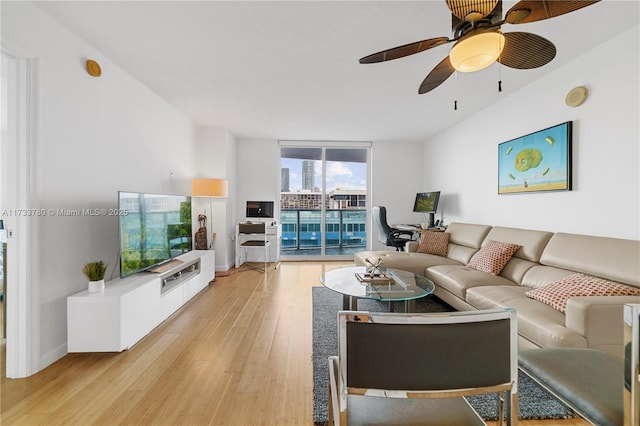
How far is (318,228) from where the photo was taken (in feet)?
20.2

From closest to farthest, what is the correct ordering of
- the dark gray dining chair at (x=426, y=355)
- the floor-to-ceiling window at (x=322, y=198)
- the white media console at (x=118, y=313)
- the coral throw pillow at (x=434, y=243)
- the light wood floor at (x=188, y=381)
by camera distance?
the dark gray dining chair at (x=426, y=355)
the light wood floor at (x=188, y=381)
the white media console at (x=118, y=313)
the coral throw pillow at (x=434, y=243)
the floor-to-ceiling window at (x=322, y=198)

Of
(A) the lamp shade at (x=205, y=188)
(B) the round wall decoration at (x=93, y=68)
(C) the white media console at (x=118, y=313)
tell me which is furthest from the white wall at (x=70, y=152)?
(A) the lamp shade at (x=205, y=188)

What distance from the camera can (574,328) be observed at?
5.63 feet

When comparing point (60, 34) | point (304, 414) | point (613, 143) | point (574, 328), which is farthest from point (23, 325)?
point (613, 143)

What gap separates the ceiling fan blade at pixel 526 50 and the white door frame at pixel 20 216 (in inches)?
119

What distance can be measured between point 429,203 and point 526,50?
355 centimetres

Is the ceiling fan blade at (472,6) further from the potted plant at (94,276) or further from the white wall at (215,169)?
the white wall at (215,169)

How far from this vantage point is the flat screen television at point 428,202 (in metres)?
4.89

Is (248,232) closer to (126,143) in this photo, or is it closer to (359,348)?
(126,143)

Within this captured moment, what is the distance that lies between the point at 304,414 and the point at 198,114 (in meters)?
4.06

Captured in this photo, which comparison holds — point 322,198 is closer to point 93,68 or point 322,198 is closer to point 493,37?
point 93,68

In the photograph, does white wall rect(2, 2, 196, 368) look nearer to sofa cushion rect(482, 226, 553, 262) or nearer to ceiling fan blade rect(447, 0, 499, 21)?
ceiling fan blade rect(447, 0, 499, 21)

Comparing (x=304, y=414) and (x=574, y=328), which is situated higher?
(x=574, y=328)

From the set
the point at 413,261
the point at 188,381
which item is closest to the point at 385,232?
the point at 413,261
